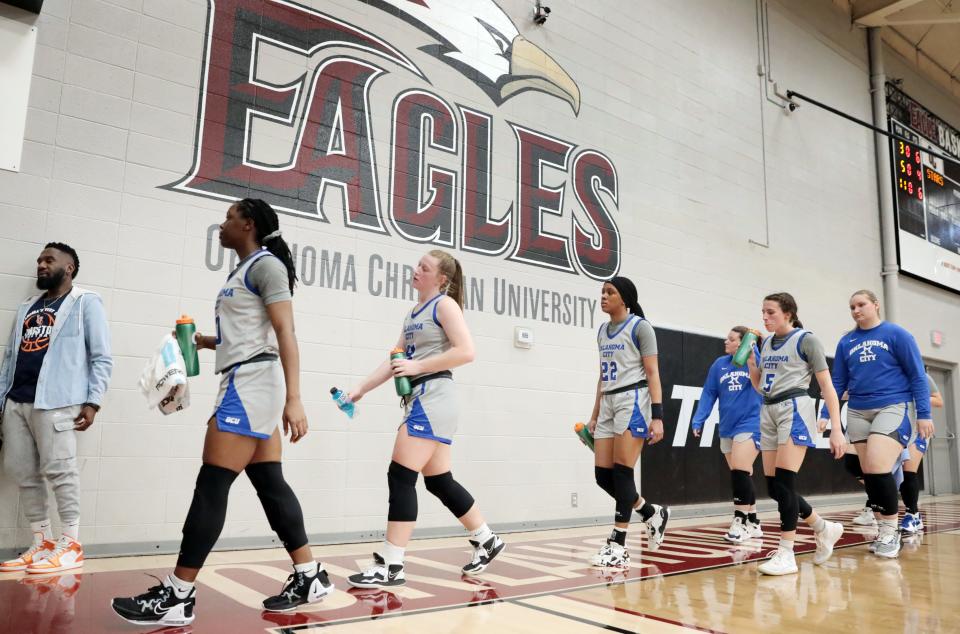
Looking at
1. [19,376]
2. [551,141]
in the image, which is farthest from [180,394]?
[551,141]

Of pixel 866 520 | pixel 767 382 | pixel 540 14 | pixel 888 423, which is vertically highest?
pixel 540 14

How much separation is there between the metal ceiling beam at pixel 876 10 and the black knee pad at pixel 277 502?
11.1 metres

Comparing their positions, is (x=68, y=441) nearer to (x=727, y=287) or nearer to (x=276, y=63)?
(x=276, y=63)

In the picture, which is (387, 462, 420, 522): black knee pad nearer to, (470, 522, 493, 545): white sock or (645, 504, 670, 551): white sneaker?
(470, 522, 493, 545): white sock

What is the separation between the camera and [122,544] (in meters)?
3.92

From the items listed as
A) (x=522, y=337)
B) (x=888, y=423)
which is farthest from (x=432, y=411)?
(x=888, y=423)

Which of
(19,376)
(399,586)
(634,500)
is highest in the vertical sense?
(19,376)

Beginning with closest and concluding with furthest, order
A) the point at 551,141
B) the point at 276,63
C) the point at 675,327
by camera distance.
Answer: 1. the point at 276,63
2. the point at 551,141
3. the point at 675,327

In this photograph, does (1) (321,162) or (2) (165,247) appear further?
(1) (321,162)

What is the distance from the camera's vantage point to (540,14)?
6.33m

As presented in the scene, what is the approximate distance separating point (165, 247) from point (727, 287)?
592 cm

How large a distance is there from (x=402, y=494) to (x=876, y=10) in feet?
35.3

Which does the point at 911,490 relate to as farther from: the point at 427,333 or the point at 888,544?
the point at 427,333

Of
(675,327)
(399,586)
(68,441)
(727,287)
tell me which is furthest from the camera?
(727,287)
